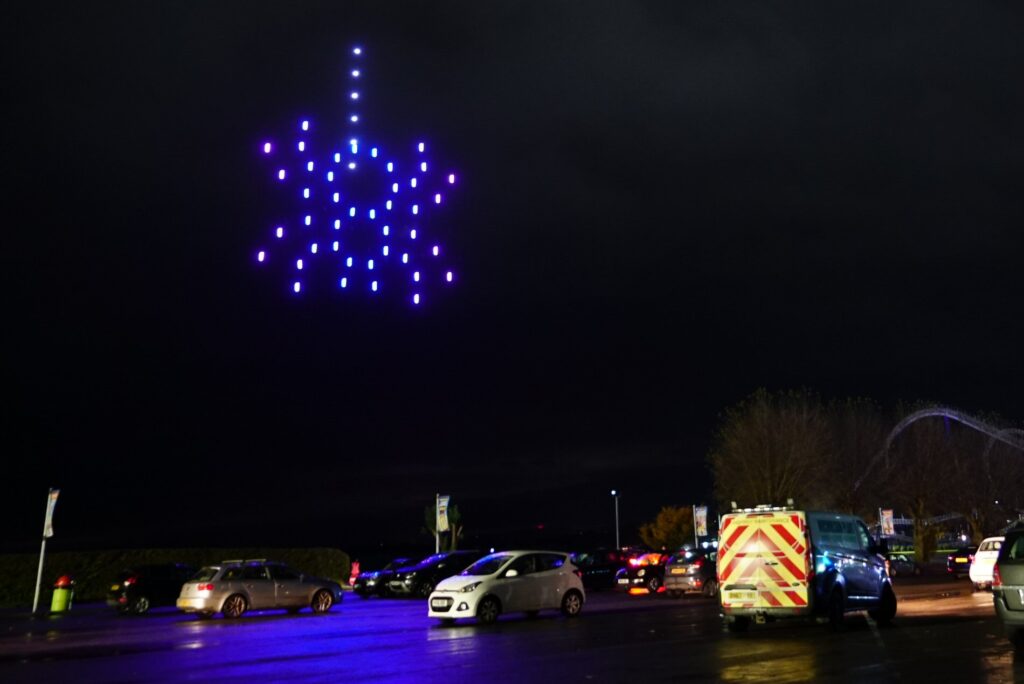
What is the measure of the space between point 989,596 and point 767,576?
13459 millimetres

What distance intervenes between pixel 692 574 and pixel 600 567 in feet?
26.8

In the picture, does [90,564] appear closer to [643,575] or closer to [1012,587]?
[643,575]

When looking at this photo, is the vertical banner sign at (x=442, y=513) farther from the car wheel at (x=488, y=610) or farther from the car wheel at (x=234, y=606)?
the car wheel at (x=488, y=610)

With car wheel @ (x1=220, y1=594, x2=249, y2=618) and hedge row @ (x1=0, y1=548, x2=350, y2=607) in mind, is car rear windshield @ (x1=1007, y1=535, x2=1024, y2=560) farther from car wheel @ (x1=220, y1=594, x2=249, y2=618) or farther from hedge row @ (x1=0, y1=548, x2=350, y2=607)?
hedge row @ (x1=0, y1=548, x2=350, y2=607)

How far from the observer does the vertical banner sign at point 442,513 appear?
40500mm

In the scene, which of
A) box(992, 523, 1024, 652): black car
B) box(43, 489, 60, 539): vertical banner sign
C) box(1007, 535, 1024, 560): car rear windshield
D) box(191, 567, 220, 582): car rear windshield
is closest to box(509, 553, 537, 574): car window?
box(191, 567, 220, 582): car rear windshield

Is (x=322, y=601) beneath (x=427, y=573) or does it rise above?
beneath

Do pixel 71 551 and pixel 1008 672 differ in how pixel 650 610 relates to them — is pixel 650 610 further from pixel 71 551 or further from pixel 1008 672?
pixel 71 551

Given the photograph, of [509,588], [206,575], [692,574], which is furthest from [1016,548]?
[206,575]

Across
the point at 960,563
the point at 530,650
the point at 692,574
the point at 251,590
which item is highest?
the point at 960,563

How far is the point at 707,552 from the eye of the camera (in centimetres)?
3262

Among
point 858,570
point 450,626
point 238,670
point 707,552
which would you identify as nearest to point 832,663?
point 858,570

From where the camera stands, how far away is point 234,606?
86.4 feet

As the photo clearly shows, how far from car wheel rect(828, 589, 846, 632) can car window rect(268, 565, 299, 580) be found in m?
15.1
